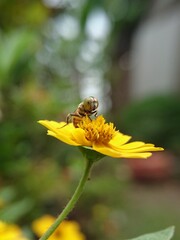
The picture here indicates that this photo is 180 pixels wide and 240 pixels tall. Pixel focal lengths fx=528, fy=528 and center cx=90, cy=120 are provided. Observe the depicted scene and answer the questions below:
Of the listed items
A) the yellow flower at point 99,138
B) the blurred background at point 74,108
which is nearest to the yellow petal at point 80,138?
the yellow flower at point 99,138

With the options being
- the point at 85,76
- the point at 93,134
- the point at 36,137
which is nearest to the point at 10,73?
the point at 36,137

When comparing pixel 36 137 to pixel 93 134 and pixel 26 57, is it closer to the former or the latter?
pixel 26 57

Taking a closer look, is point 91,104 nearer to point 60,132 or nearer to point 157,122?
point 60,132

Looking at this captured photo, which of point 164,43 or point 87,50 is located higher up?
point 164,43

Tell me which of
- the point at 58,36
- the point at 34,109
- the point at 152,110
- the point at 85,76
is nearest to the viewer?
the point at 34,109

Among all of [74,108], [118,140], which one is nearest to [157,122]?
[74,108]

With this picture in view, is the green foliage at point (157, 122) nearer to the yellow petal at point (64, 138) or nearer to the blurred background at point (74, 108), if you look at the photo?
the blurred background at point (74, 108)

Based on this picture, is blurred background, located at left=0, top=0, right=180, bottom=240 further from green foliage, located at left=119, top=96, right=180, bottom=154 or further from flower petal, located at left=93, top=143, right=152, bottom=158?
flower petal, located at left=93, top=143, right=152, bottom=158

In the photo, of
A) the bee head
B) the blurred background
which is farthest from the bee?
the blurred background
